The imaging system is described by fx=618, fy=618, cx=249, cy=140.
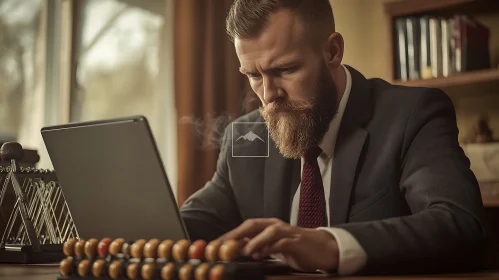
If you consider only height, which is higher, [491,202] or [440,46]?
[440,46]

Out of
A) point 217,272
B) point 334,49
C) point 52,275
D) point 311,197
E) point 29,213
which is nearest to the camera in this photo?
point 217,272

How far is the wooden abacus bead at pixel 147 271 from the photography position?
0.79m

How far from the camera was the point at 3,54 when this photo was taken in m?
2.50

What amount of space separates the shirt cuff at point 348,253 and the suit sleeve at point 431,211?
0.4 inches

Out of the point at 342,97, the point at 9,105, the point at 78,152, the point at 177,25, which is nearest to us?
the point at 78,152

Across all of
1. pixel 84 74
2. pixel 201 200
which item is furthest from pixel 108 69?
pixel 201 200

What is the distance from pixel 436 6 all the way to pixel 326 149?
3.65ft

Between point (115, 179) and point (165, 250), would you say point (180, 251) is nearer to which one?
point (165, 250)

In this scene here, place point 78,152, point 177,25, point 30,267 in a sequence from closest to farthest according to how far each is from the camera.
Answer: point 78,152 → point 30,267 → point 177,25

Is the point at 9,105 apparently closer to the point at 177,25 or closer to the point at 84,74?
the point at 84,74

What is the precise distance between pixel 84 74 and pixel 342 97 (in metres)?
1.53

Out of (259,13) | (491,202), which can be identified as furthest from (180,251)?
(491,202)

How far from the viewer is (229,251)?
750mm

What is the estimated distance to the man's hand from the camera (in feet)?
2.81
